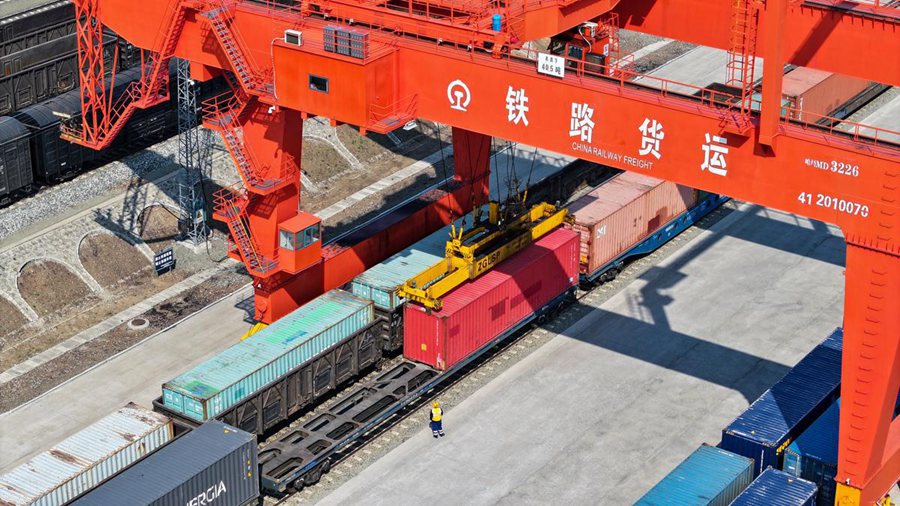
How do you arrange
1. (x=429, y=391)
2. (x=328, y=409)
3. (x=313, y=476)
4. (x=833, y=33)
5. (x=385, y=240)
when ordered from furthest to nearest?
(x=385, y=240) → (x=429, y=391) → (x=833, y=33) → (x=328, y=409) → (x=313, y=476)

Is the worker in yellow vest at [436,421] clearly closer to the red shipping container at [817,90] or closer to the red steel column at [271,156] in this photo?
the red steel column at [271,156]

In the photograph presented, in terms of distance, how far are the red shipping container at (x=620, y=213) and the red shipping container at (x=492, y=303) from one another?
128cm

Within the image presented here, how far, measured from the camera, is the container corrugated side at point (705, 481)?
39.4 meters

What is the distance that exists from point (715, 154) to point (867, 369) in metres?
7.59

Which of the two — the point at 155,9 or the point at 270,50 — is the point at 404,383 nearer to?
the point at 270,50

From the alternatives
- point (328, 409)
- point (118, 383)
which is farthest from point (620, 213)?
point (118, 383)

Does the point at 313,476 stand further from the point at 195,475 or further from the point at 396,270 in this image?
the point at 396,270

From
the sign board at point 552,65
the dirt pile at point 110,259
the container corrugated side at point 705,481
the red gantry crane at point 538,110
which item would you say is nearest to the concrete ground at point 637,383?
the container corrugated side at point 705,481

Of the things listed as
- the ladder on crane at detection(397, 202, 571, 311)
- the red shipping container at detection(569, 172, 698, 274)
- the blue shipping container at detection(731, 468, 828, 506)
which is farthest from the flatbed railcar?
the blue shipping container at detection(731, 468, 828, 506)

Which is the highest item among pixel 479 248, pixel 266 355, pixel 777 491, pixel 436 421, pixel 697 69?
pixel 479 248

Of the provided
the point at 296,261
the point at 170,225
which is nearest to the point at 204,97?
the point at 170,225

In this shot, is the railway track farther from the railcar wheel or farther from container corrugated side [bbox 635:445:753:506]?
container corrugated side [bbox 635:445:753:506]

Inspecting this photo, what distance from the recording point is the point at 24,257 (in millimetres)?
56688

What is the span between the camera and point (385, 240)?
2226 inches
